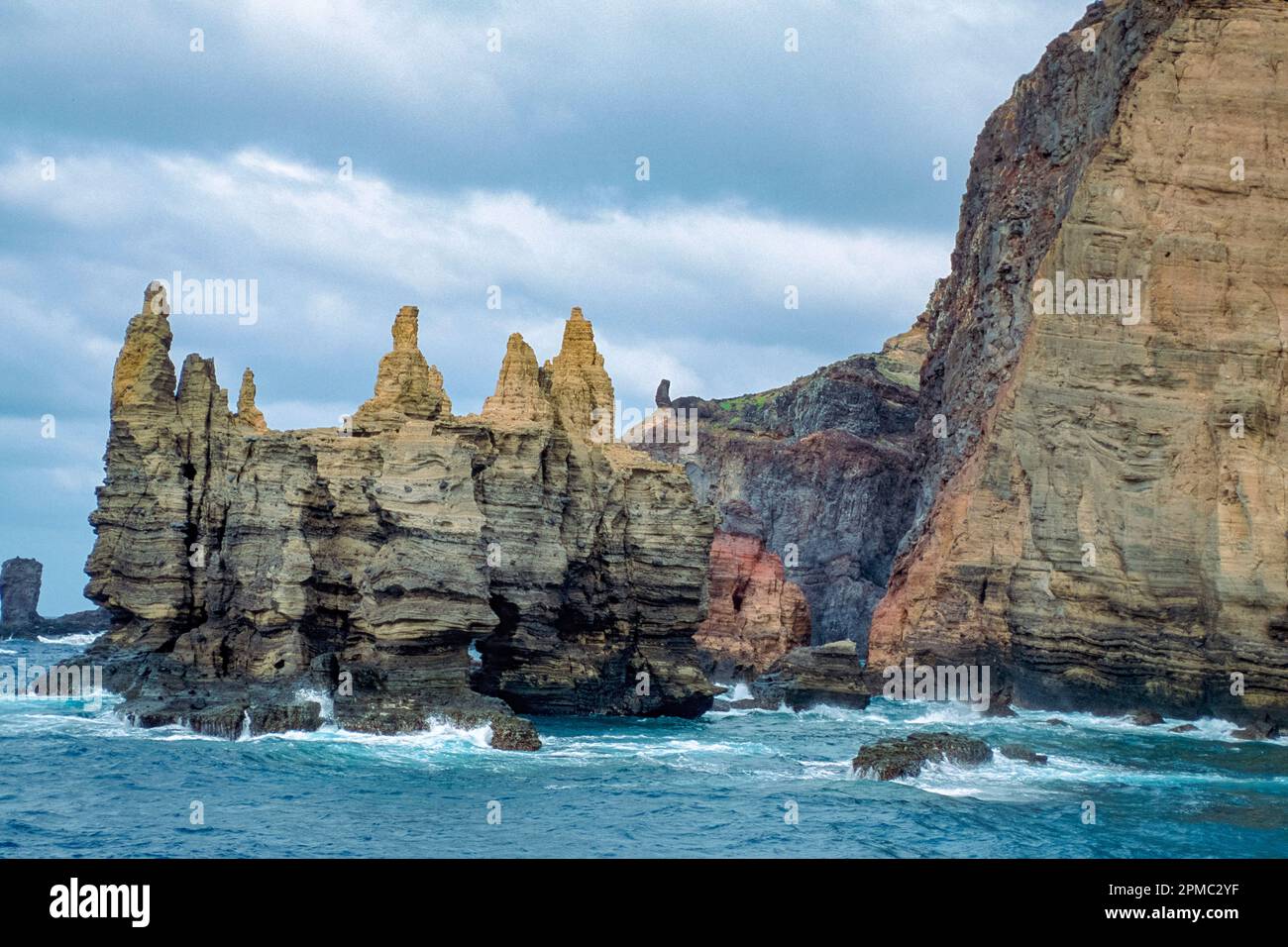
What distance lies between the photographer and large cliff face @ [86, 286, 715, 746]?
44156 mm

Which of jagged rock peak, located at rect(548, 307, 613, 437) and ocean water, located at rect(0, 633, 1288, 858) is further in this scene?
jagged rock peak, located at rect(548, 307, 613, 437)

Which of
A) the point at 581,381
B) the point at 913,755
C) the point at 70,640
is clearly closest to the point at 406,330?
the point at 581,381

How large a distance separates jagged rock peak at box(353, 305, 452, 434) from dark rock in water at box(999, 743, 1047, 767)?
24101 millimetres

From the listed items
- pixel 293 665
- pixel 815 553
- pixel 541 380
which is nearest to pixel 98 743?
pixel 293 665

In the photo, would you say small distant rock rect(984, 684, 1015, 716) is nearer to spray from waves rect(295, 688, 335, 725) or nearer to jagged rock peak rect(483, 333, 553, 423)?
jagged rock peak rect(483, 333, 553, 423)

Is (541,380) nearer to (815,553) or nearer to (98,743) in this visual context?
(98,743)

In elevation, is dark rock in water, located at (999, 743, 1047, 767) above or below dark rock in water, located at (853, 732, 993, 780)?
below

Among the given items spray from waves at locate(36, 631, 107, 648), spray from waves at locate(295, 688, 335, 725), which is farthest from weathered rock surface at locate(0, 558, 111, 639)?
spray from waves at locate(295, 688, 335, 725)

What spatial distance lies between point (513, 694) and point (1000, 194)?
50774 millimetres

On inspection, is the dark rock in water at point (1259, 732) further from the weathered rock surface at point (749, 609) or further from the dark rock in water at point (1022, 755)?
the weathered rock surface at point (749, 609)

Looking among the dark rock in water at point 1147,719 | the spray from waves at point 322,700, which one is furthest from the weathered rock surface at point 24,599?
the dark rock in water at point 1147,719

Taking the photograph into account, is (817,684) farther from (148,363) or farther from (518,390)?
(148,363)

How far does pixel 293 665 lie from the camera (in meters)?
45.0

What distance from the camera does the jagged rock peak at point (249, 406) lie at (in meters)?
52.6
